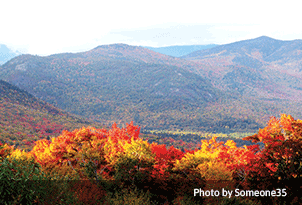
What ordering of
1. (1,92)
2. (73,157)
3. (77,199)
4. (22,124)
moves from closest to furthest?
(77,199)
(73,157)
(22,124)
(1,92)

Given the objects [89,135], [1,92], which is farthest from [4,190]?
[1,92]

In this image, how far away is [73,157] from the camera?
30062 mm

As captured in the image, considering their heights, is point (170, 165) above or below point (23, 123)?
above

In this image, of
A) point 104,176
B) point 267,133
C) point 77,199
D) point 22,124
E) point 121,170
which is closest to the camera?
point 77,199

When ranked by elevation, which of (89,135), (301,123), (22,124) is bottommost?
(22,124)

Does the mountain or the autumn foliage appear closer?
the autumn foliage

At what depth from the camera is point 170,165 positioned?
100 feet

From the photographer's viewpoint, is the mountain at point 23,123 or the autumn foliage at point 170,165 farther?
A: the mountain at point 23,123

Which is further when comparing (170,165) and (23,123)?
(23,123)

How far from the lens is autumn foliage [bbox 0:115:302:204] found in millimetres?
21141

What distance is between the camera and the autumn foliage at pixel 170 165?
21141mm

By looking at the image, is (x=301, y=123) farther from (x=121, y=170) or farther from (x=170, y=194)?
(x=121, y=170)

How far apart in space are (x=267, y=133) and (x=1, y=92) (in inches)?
5554

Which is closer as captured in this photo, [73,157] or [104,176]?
[104,176]
